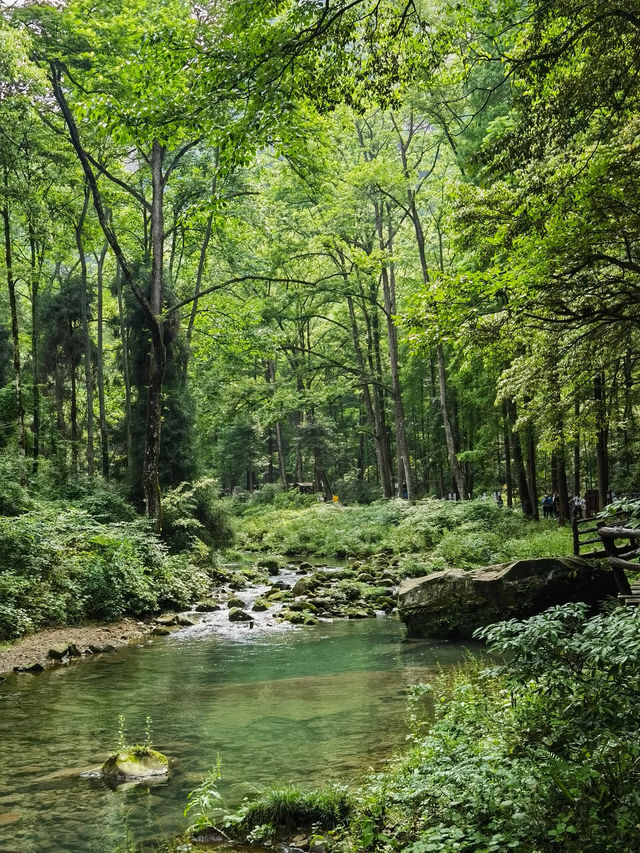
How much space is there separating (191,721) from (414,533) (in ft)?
52.5

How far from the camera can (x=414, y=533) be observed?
22547 mm

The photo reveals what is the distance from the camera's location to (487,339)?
34.4 ft

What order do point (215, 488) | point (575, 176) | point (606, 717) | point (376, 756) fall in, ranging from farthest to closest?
point (215, 488), point (575, 176), point (376, 756), point (606, 717)

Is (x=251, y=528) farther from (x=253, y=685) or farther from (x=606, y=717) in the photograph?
(x=606, y=717)

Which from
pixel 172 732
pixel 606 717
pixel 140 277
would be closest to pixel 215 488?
pixel 140 277

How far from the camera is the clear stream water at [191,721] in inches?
196

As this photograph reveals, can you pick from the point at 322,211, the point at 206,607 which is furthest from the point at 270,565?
the point at 322,211

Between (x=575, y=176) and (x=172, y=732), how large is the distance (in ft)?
28.1

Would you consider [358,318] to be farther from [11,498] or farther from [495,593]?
[495,593]

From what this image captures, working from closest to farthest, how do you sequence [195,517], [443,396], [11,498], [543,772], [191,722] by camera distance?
[543,772] → [191,722] → [11,498] → [195,517] → [443,396]

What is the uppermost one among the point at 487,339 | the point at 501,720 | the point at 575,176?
the point at 575,176

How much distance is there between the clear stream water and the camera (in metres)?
4.99

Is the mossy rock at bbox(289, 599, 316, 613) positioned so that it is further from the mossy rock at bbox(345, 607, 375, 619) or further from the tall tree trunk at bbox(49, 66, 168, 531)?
the tall tree trunk at bbox(49, 66, 168, 531)

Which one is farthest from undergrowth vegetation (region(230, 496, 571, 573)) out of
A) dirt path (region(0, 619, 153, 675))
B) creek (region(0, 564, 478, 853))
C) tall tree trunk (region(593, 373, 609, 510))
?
dirt path (region(0, 619, 153, 675))
